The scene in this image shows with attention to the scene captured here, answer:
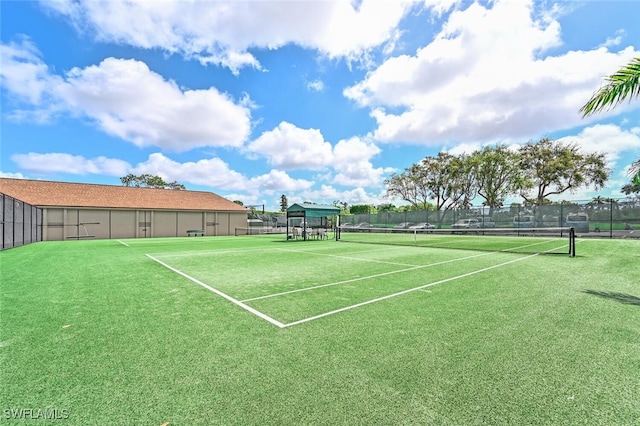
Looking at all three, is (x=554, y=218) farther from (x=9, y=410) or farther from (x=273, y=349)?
(x=9, y=410)

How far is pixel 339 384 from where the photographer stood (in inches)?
103

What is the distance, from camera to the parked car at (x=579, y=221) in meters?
23.8

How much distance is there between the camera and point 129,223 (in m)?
31.1

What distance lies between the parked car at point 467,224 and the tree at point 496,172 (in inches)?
306

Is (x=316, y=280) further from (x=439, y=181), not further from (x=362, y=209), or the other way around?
(x=362, y=209)

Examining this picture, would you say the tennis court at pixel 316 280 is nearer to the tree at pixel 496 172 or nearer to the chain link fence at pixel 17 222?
the chain link fence at pixel 17 222

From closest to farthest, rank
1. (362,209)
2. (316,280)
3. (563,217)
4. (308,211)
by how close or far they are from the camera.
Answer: (316,280) → (308,211) → (563,217) → (362,209)

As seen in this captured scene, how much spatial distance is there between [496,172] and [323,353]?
4018 centimetres

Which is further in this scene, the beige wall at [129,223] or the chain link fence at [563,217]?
the beige wall at [129,223]

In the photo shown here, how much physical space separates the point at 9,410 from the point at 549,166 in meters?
43.6

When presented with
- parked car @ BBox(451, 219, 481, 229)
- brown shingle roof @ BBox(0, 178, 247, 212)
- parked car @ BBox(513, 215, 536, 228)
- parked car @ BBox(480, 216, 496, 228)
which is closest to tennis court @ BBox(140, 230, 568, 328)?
parked car @ BBox(513, 215, 536, 228)

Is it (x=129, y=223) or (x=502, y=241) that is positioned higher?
(x=129, y=223)

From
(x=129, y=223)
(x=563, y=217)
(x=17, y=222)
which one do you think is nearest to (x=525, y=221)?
(x=563, y=217)

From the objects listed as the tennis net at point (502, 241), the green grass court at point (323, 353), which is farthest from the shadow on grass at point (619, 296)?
the tennis net at point (502, 241)
